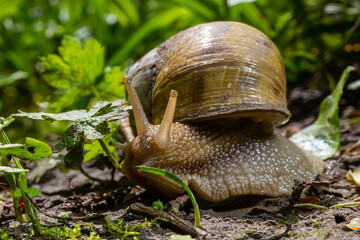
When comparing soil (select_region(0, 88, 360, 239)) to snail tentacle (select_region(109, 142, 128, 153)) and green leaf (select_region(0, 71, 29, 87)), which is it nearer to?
snail tentacle (select_region(109, 142, 128, 153))

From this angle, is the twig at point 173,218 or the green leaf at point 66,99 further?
the green leaf at point 66,99

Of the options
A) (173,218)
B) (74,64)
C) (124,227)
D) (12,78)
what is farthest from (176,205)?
(12,78)

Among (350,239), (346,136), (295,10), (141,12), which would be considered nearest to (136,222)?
(350,239)

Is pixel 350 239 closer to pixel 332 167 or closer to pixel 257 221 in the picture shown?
pixel 257 221

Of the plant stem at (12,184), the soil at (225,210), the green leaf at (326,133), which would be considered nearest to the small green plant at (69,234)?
the soil at (225,210)

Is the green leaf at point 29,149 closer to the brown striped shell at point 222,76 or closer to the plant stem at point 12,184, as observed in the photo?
the plant stem at point 12,184

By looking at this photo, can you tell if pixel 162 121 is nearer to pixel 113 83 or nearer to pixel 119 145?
pixel 119 145

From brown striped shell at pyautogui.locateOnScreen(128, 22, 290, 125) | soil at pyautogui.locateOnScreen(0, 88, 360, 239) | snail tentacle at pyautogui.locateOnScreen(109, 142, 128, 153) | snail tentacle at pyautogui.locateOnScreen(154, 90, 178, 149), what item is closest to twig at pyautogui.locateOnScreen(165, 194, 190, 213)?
soil at pyautogui.locateOnScreen(0, 88, 360, 239)
